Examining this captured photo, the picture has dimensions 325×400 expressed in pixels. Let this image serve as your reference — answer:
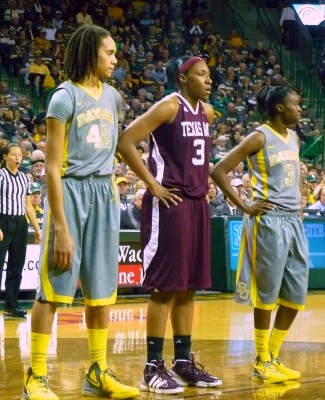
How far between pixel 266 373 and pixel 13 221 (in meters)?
5.38

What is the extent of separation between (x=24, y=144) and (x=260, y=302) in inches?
406

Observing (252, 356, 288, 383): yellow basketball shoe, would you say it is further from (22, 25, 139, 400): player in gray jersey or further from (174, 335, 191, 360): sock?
(22, 25, 139, 400): player in gray jersey

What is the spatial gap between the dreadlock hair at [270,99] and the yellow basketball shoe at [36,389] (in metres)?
2.55

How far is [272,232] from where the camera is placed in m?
6.95

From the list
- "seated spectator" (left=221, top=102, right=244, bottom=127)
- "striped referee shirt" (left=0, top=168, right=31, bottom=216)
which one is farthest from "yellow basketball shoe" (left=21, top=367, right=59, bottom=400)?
"seated spectator" (left=221, top=102, right=244, bottom=127)

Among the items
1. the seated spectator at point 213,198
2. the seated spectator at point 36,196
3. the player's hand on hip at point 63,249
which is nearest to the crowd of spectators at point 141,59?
the seated spectator at point 213,198

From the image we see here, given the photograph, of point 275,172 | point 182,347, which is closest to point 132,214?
point 275,172

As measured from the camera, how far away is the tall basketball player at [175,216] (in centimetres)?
642

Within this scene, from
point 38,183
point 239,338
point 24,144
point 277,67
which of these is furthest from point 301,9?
point 239,338

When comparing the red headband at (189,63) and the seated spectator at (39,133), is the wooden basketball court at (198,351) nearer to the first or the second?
the red headband at (189,63)

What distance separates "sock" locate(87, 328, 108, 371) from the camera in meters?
6.09

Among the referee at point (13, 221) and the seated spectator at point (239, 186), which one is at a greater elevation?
the seated spectator at point (239, 186)

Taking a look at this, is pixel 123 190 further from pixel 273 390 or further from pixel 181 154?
pixel 273 390

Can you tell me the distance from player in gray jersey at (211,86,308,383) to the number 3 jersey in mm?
511
